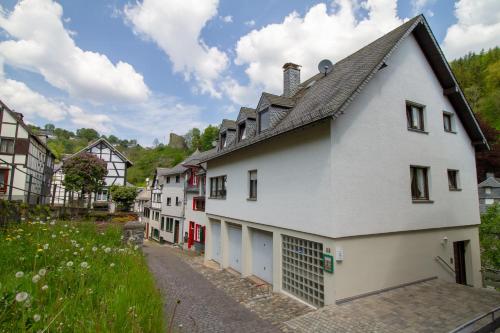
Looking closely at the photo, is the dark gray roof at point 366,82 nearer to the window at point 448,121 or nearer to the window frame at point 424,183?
the window at point 448,121

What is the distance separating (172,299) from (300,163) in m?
7.14

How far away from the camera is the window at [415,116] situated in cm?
1104

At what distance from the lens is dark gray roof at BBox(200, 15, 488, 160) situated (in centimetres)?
877

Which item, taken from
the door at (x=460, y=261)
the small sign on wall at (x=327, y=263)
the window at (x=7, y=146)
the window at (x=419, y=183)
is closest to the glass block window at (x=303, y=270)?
the small sign on wall at (x=327, y=263)

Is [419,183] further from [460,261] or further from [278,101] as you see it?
[278,101]

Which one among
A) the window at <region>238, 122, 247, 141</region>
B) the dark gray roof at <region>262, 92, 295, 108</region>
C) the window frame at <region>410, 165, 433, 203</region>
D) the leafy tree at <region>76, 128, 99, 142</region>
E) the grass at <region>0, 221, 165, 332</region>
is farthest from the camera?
the leafy tree at <region>76, 128, 99, 142</region>

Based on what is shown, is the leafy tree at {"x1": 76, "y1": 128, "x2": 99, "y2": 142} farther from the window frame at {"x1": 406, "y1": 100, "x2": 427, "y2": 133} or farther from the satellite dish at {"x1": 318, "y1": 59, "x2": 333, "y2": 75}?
the window frame at {"x1": 406, "y1": 100, "x2": 427, "y2": 133}

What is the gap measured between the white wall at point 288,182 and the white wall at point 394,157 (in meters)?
0.50

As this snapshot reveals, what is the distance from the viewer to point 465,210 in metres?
12.2

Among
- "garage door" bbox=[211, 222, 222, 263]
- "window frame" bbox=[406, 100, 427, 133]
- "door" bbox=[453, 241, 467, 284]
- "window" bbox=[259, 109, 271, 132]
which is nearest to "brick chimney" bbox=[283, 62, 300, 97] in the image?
"window" bbox=[259, 109, 271, 132]

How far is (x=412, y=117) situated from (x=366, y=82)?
3.71 metres

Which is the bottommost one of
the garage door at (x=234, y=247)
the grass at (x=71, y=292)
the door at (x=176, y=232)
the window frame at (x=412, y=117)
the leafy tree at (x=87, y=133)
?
the door at (x=176, y=232)

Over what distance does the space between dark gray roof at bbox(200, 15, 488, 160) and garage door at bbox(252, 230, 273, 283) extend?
15.1 ft

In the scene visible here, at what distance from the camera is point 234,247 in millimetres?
15656
